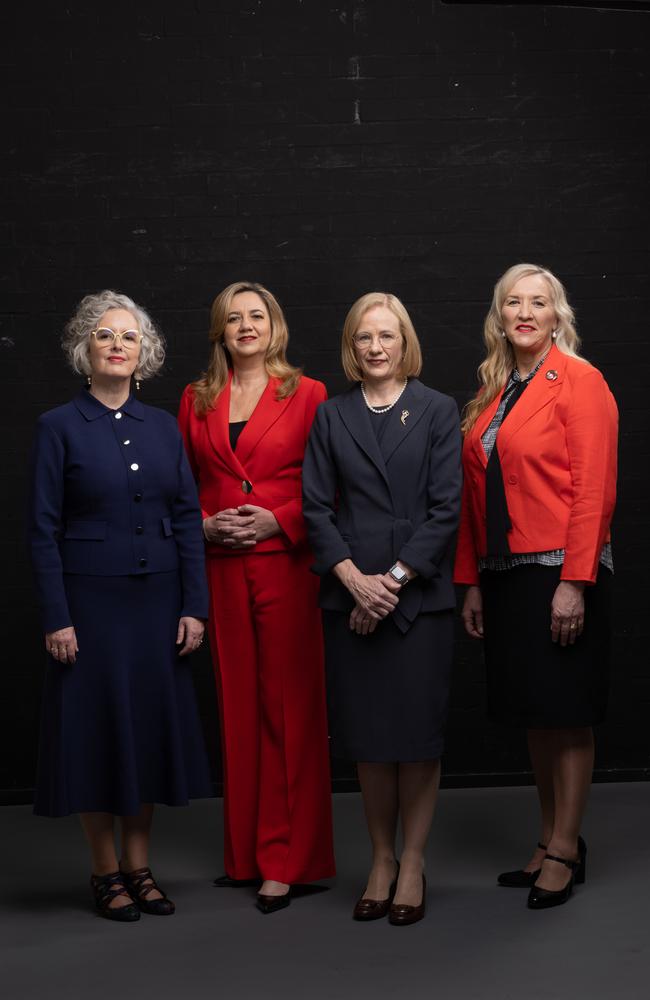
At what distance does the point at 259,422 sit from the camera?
3.72 metres

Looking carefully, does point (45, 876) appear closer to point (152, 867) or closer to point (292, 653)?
point (152, 867)

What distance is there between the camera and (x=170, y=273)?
4.94 metres

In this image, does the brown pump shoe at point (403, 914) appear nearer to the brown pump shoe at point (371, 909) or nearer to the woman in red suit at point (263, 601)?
the brown pump shoe at point (371, 909)

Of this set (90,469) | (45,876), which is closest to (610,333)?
(90,469)

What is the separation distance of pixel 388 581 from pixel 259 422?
0.67 m

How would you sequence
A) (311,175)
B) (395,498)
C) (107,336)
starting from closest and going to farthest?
(395,498), (107,336), (311,175)

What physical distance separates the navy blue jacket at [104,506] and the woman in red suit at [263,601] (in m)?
0.17

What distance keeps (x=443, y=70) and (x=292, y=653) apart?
8.28ft

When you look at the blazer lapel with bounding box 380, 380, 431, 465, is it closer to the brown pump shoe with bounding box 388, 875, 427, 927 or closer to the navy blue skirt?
the navy blue skirt

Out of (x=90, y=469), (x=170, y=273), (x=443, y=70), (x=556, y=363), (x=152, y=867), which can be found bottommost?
(x=152, y=867)

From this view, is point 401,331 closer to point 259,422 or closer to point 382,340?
point 382,340

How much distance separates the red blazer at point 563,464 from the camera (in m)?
3.43

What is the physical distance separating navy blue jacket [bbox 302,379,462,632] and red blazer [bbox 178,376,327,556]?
0.63 ft

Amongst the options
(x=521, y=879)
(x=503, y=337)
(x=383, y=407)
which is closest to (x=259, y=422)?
(x=383, y=407)
